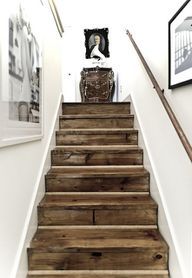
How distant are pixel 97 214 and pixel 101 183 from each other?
340 millimetres

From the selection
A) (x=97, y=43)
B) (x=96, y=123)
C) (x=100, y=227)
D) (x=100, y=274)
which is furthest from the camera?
(x=97, y=43)

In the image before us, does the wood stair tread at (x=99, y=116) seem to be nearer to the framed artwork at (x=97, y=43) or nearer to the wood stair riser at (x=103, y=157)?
the wood stair riser at (x=103, y=157)

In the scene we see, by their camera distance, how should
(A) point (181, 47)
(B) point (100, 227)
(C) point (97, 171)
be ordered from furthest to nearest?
(C) point (97, 171) < (B) point (100, 227) < (A) point (181, 47)

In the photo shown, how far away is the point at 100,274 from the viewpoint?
1.72 m

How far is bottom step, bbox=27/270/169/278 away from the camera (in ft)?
5.60

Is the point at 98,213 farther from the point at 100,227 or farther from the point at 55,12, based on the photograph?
the point at 55,12

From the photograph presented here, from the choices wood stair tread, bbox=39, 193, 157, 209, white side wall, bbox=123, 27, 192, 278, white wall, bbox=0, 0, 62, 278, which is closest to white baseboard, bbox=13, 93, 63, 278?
white wall, bbox=0, 0, 62, 278

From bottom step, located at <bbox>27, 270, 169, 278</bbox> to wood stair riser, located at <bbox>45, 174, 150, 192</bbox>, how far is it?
73cm

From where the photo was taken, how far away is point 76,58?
5.97 meters

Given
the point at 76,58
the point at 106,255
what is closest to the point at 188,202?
the point at 106,255

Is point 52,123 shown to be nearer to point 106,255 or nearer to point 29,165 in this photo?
point 29,165

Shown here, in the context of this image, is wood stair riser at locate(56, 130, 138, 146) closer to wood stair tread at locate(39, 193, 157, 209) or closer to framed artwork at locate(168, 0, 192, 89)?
wood stair tread at locate(39, 193, 157, 209)

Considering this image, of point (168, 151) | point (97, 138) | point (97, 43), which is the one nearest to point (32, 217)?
point (168, 151)

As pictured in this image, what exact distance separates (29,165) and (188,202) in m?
1.08
